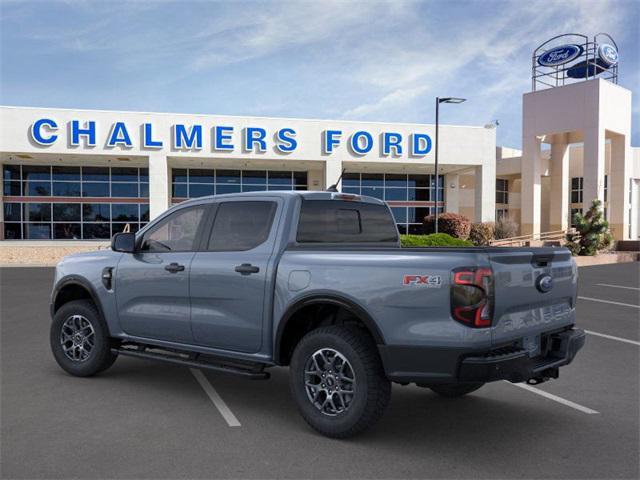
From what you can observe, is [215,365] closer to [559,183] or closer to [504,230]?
[504,230]

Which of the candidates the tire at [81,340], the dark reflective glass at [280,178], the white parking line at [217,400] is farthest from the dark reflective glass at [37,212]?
the white parking line at [217,400]

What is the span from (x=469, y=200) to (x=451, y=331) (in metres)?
40.9

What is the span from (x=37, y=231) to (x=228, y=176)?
11.0m

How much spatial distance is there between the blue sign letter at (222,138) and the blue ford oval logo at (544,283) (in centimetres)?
2692

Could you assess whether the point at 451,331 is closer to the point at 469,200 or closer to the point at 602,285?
the point at 602,285

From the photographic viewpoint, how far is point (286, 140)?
31.0 m

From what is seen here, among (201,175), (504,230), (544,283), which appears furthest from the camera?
(201,175)

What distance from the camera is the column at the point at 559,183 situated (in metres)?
37.8

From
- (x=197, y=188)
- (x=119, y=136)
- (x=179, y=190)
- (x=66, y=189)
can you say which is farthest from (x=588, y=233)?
(x=66, y=189)

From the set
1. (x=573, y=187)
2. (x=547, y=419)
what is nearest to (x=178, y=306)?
(x=547, y=419)

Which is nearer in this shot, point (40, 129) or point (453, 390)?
point (453, 390)

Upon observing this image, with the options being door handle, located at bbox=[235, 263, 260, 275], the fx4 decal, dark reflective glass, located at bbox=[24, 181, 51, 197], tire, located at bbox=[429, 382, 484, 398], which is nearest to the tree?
tire, located at bbox=[429, 382, 484, 398]

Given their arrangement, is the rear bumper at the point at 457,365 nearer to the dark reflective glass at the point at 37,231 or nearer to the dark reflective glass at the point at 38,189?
the dark reflective glass at the point at 38,189

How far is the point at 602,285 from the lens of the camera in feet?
54.0
